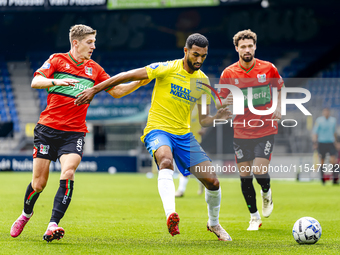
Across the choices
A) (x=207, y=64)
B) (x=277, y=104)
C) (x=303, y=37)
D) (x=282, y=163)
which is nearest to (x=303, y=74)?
(x=303, y=37)

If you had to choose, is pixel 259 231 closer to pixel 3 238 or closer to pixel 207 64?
pixel 3 238

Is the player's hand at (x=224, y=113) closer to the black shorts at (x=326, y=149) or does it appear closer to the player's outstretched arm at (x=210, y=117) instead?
the player's outstretched arm at (x=210, y=117)

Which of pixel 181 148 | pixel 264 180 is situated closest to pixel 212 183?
pixel 181 148

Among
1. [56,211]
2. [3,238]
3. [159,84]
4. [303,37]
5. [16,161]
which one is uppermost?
[303,37]

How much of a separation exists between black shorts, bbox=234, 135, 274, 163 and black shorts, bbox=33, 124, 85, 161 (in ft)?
7.04

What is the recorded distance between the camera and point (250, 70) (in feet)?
20.1

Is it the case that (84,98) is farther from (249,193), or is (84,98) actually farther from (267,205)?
(267,205)

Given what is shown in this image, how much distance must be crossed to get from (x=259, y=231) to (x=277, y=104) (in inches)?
63.7

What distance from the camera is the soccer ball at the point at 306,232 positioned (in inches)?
185

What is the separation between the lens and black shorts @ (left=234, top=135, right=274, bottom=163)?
6098 millimetres

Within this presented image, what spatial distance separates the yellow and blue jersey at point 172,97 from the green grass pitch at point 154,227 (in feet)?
3.96

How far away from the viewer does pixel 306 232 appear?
184 inches

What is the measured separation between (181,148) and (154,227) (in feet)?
4.82

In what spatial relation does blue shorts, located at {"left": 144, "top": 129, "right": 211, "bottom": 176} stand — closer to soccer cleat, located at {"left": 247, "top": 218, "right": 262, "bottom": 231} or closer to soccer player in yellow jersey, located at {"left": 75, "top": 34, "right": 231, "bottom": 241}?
soccer player in yellow jersey, located at {"left": 75, "top": 34, "right": 231, "bottom": 241}
